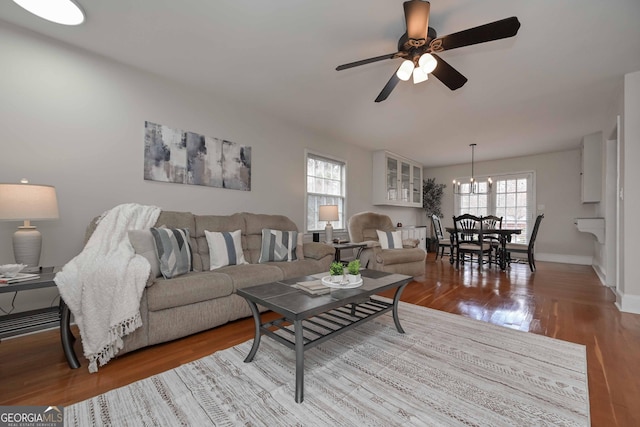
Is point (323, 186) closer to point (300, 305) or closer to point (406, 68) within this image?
point (406, 68)

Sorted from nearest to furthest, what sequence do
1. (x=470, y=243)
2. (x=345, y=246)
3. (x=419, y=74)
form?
(x=419, y=74)
(x=345, y=246)
(x=470, y=243)

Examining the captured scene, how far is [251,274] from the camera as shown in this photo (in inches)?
104

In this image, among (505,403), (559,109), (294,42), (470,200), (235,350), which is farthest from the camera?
(470,200)

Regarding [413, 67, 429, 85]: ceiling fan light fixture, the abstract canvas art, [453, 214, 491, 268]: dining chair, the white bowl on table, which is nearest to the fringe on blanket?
the white bowl on table

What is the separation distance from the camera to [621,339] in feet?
7.39

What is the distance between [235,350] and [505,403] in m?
1.71

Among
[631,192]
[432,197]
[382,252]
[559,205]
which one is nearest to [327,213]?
[382,252]

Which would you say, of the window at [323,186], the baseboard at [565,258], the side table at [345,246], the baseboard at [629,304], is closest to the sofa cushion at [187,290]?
the side table at [345,246]

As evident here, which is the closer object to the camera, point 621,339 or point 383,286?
point 383,286

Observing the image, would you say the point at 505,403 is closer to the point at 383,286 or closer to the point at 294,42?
the point at 383,286

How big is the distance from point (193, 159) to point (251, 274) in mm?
1616

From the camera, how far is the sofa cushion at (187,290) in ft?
6.73

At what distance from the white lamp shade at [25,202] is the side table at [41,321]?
0.42 m

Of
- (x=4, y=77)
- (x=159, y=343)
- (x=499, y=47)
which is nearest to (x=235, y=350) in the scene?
(x=159, y=343)
